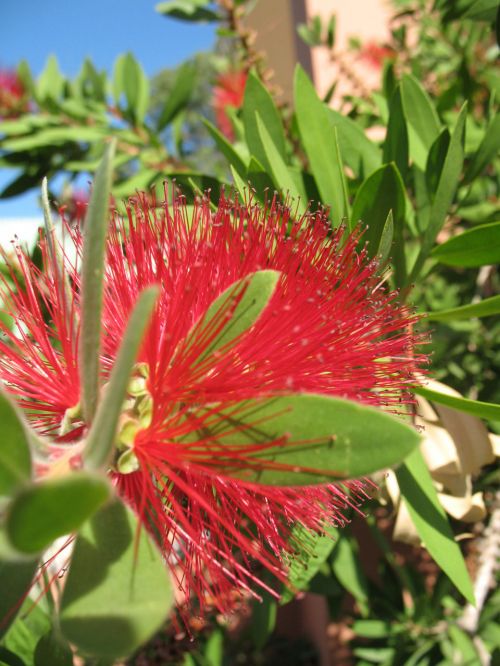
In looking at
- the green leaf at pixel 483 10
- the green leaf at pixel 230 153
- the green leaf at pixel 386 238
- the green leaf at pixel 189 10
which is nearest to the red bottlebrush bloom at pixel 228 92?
the green leaf at pixel 189 10

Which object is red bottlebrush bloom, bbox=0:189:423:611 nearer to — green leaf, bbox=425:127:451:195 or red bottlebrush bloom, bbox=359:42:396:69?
green leaf, bbox=425:127:451:195

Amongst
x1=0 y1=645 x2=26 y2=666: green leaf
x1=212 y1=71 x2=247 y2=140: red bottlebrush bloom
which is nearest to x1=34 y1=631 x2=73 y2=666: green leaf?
x1=0 y1=645 x2=26 y2=666: green leaf

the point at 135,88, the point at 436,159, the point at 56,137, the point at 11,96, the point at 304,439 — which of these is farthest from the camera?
the point at 11,96

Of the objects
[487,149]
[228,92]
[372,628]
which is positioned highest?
[228,92]

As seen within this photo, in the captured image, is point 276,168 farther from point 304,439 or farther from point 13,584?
point 13,584

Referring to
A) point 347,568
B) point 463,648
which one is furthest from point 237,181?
point 463,648

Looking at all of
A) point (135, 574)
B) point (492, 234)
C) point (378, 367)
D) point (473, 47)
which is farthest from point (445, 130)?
point (473, 47)
